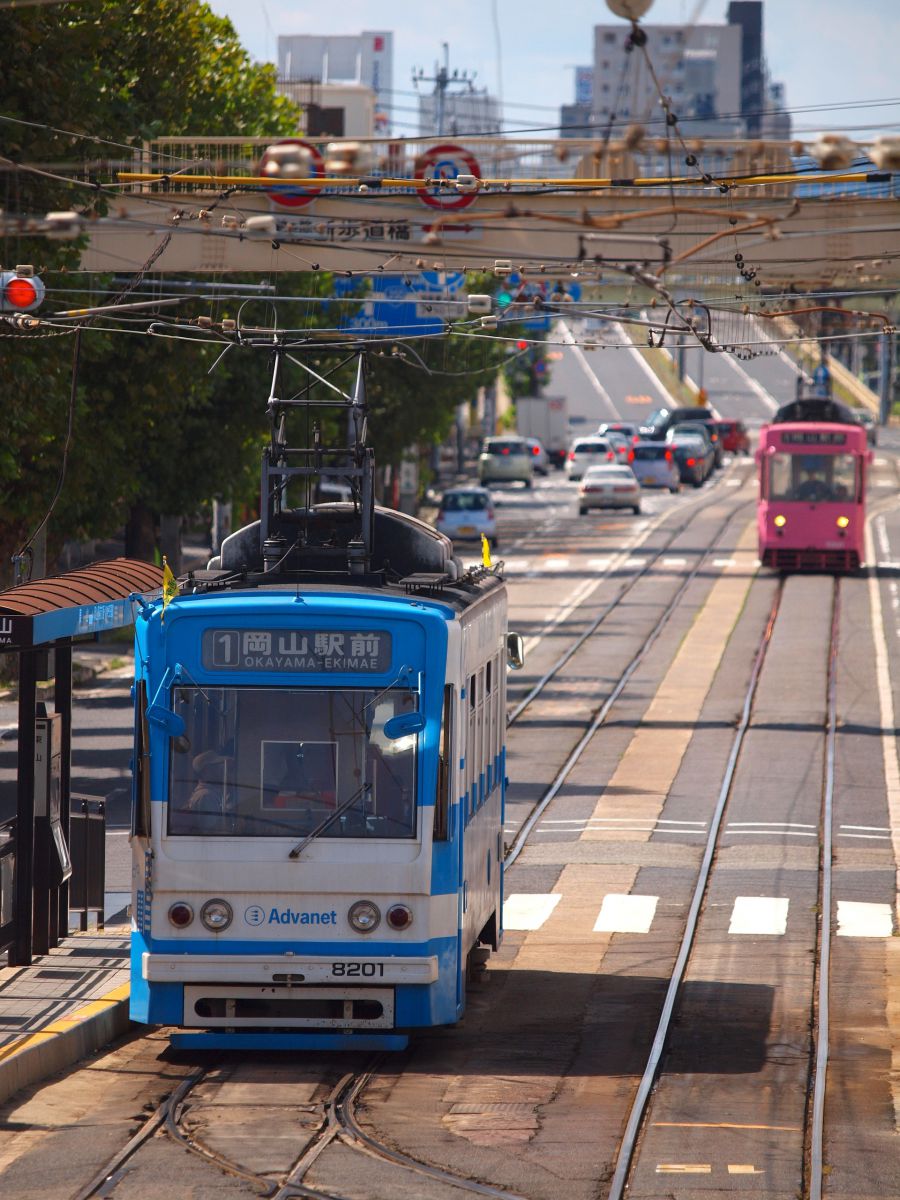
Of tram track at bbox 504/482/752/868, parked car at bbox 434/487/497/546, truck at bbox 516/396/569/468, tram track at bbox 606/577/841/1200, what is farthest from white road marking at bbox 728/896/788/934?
truck at bbox 516/396/569/468

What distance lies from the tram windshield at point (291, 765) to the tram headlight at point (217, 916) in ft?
1.29

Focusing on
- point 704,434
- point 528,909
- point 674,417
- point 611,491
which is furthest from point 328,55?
point 528,909


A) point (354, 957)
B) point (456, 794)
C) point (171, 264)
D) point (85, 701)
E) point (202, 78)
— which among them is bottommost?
point (85, 701)

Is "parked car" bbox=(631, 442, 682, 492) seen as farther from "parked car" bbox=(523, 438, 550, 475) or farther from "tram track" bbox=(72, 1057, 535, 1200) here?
"tram track" bbox=(72, 1057, 535, 1200)

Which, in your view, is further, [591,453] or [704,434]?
[704,434]

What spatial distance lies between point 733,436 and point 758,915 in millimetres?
77526

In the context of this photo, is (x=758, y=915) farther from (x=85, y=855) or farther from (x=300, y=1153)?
(x=300, y=1153)

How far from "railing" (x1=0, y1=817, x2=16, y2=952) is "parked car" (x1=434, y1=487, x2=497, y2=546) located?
42910 mm

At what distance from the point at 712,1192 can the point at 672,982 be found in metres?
5.48

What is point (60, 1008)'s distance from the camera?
42.4ft

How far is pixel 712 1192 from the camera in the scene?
9625 millimetres

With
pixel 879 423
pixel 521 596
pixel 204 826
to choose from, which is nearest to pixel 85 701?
pixel 521 596

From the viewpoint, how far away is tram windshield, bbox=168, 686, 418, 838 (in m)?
11.6

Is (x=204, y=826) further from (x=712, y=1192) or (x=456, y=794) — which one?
(x=712, y=1192)
